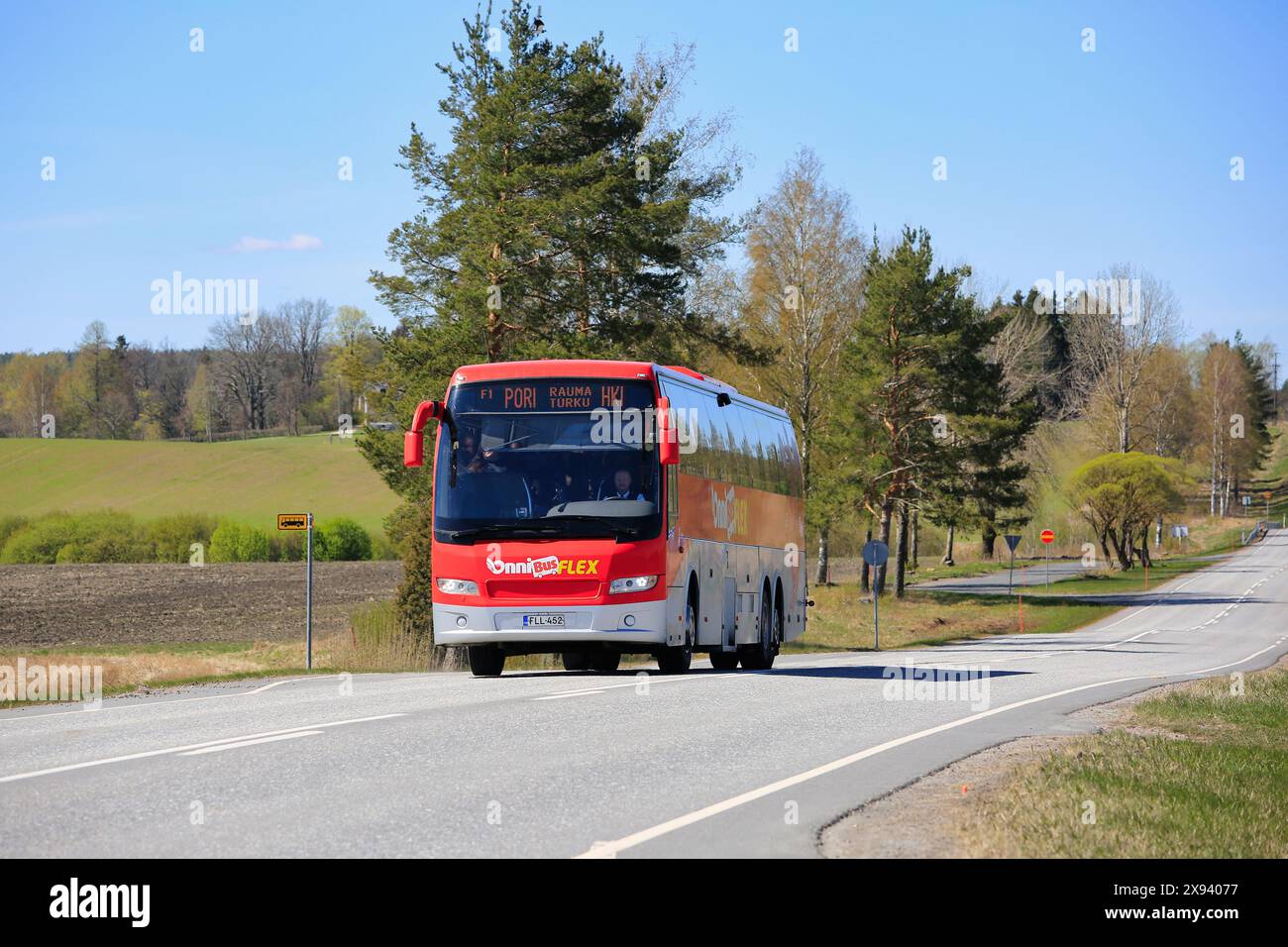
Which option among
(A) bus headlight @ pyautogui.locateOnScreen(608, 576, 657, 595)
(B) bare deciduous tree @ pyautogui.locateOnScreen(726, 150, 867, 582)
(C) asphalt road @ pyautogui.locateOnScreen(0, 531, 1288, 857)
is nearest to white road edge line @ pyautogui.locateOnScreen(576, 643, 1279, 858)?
(C) asphalt road @ pyautogui.locateOnScreen(0, 531, 1288, 857)

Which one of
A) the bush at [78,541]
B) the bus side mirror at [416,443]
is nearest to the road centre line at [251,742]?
the bus side mirror at [416,443]

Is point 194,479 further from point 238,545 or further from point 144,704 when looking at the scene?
point 144,704

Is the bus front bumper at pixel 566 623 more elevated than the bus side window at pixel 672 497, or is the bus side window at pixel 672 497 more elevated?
the bus side window at pixel 672 497

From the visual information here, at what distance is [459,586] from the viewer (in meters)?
19.5

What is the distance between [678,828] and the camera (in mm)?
8359

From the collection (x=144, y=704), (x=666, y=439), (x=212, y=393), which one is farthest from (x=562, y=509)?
(x=212, y=393)

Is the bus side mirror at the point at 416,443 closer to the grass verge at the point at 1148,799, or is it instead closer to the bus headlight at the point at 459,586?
the bus headlight at the point at 459,586

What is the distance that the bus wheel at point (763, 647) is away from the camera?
82.6ft

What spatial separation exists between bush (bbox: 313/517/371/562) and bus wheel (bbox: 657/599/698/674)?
75826 mm

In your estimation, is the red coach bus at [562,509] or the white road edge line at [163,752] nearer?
the white road edge line at [163,752]

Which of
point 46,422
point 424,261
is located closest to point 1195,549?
point 424,261

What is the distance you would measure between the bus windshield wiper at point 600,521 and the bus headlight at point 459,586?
1.29 m

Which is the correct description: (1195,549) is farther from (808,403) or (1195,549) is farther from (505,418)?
(505,418)

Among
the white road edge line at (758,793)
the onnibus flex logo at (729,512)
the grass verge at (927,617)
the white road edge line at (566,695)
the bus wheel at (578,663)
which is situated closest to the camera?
the white road edge line at (758,793)
